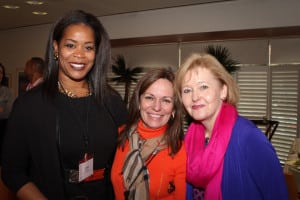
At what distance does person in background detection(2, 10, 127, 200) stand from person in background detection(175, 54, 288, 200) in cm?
50

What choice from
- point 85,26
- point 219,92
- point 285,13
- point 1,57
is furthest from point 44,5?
point 219,92

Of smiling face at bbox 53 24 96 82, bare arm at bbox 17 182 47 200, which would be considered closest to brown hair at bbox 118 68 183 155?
smiling face at bbox 53 24 96 82

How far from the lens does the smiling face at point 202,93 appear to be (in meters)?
1.65

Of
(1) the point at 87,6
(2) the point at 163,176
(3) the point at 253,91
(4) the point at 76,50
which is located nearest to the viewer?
(4) the point at 76,50

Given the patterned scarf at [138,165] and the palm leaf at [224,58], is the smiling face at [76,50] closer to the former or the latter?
the patterned scarf at [138,165]

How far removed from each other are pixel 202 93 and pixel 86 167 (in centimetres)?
74

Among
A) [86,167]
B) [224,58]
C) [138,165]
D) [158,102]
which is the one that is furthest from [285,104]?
[86,167]

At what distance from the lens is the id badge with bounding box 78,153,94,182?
1.57 metres

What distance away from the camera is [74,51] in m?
1.58

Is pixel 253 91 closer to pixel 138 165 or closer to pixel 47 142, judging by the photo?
pixel 138 165

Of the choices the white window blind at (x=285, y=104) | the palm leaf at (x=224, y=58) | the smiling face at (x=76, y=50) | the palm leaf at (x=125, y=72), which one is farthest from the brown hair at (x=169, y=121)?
the palm leaf at (x=125, y=72)

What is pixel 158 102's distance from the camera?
1881 mm

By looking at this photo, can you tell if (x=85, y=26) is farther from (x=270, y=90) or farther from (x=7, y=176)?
(x=270, y=90)

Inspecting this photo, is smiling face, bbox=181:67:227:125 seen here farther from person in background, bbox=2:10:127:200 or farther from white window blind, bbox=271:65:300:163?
white window blind, bbox=271:65:300:163
